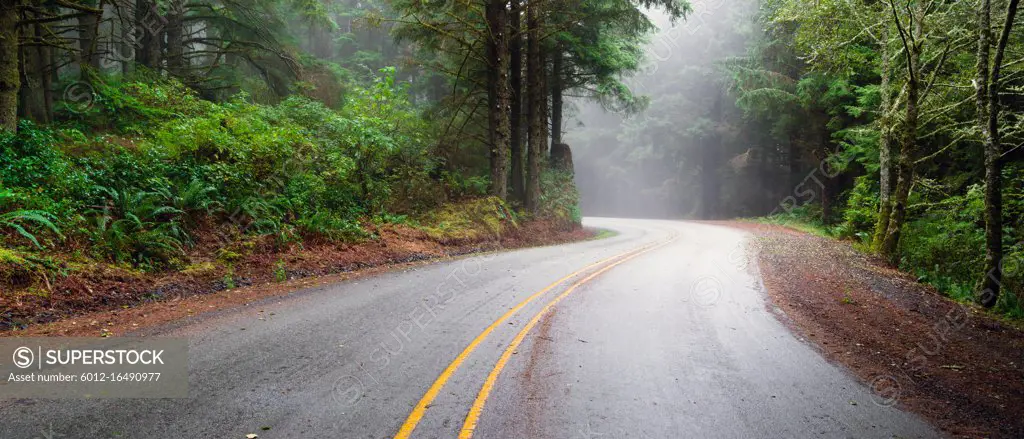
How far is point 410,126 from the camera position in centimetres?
1678

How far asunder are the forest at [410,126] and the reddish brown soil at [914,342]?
5.61 ft

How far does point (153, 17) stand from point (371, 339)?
643 inches

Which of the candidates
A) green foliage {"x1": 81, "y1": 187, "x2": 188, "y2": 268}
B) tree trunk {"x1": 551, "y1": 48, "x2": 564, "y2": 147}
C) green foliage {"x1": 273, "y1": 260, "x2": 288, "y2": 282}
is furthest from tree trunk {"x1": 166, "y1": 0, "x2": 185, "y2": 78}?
tree trunk {"x1": 551, "y1": 48, "x2": 564, "y2": 147}

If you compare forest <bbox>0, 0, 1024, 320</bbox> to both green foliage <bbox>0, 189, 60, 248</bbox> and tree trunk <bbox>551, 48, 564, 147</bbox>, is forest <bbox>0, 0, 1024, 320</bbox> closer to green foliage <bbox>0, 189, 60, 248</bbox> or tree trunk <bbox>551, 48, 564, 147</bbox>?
green foliage <bbox>0, 189, 60, 248</bbox>

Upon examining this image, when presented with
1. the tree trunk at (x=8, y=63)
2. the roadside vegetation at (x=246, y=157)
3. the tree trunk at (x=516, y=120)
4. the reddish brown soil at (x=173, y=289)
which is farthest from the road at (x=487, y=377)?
the tree trunk at (x=516, y=120)

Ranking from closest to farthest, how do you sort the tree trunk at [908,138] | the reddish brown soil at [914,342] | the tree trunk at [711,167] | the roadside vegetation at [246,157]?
the reddish brown soil at [914,342]
the roadside vegetation at [246,157]
the tree trunk at [908,138]
the tree trunk at [711,167]

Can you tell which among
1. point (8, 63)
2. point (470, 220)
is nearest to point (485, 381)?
point (8, 63)

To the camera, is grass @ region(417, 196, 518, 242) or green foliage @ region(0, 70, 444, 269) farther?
grass @ region(417, 196, 518, 242)

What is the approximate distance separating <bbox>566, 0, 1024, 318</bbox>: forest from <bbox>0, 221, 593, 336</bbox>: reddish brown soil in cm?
1242

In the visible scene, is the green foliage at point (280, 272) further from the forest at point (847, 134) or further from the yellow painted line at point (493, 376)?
the forest at point (847, 134)

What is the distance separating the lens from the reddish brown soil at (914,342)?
4.62 metres

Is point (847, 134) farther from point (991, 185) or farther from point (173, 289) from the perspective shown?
point (173, 289)

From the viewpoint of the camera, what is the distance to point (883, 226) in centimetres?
1430

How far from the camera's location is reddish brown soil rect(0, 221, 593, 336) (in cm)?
568
